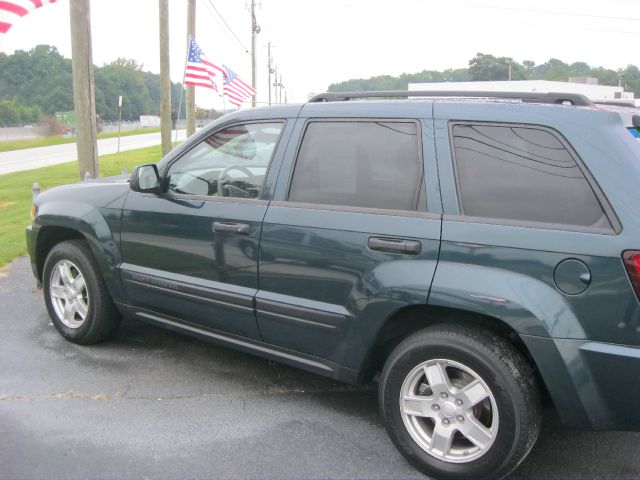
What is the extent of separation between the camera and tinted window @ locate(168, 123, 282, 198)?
3584 mm

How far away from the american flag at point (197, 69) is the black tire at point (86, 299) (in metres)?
12.1

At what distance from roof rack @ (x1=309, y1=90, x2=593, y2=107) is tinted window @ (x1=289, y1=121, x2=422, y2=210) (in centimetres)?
29

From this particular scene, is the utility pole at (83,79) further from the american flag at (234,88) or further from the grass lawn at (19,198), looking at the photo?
the american flag at (234,88)

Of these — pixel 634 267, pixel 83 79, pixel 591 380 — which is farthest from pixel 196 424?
pixel 83 79

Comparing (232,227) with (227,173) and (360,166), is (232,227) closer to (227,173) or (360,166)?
(227,173)

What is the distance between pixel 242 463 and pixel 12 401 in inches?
65.4

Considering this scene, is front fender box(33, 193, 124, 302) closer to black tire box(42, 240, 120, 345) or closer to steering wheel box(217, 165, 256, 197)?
black tire box(42, 240, 120, 345)

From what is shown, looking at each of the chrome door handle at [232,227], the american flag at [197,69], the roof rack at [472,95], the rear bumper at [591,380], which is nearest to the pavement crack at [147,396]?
the chrome door handle at [232,227]

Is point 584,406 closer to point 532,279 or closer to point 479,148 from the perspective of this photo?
point 532,279

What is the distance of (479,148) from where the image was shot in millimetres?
2863

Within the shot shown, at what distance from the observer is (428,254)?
9.14 ft

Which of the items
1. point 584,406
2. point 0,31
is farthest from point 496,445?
point 0,31

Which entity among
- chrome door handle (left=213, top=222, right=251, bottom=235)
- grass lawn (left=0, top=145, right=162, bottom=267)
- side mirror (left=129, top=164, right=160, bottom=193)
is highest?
side mirror (left=129, top=164, right=160, bottom=193)

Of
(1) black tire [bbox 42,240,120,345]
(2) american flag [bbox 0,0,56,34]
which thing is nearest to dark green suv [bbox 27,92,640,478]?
(1) black tire [bbox 42,240,120,345]
